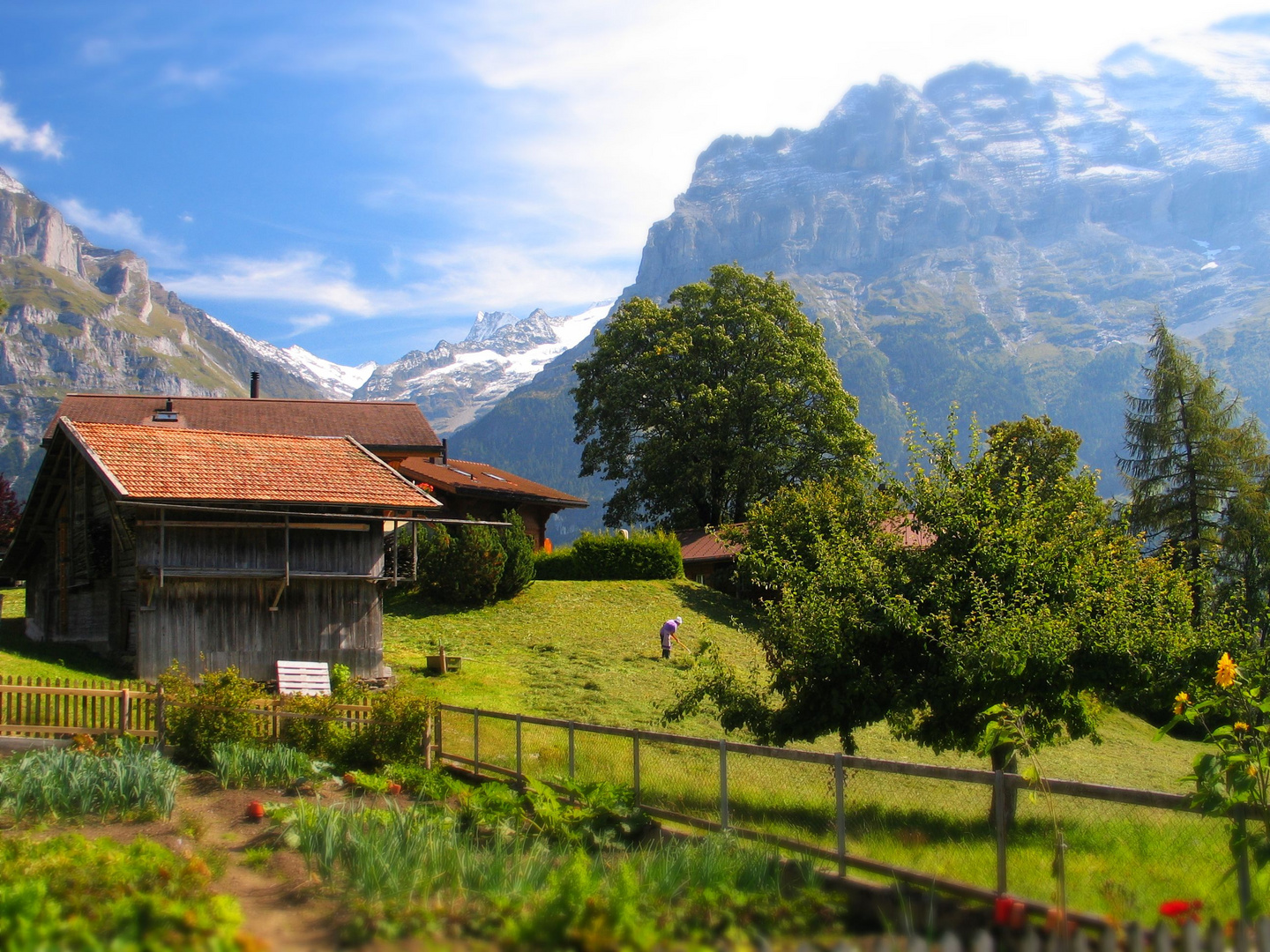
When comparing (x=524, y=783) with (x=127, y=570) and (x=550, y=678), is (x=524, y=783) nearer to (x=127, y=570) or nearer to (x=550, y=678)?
(x=550, y=678)

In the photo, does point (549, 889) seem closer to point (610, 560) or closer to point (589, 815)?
point (589, 815)

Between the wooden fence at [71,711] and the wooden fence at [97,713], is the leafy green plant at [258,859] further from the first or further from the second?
the wooden fence at [71,711]

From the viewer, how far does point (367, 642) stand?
82.9ft

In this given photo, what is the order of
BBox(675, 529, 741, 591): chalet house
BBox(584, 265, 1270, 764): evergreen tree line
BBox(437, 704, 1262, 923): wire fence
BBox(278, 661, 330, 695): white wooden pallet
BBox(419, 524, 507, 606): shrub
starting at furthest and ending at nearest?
BBox(675, 529, 741, 591): chalet house, BBox(419, 524, 507, 606): shrub, BBox(278, 661, 330, 695): white wooden pallet, BBox(584, 265, 1270, 764): evergreen tree line, BBox(437, 704, 1262, 923): wire fence

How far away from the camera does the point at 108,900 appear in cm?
763

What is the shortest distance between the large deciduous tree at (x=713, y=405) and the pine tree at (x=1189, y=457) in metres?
11.6

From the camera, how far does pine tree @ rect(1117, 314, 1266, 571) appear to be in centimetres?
3978

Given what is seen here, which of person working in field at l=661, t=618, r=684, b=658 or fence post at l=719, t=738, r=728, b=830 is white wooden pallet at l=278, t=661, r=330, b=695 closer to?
person working in field at l=661, t=618, r=684, b=658

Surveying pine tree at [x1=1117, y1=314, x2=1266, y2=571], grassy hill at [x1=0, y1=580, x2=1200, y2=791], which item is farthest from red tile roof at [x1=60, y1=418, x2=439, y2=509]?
pine tree at [x1=1117, y1=314, x2=1266, y2=571]

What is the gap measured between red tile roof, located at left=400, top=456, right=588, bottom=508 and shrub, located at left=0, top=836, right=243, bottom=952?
32.1 m

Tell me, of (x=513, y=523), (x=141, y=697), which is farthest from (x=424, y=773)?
(x=513, y=523)

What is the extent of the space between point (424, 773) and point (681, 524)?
38.6 m

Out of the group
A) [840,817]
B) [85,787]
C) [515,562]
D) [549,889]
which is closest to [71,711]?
[85,787]

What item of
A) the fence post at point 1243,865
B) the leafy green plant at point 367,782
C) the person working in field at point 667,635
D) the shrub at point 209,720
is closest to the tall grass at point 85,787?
the leafy green plant at point 367,782
